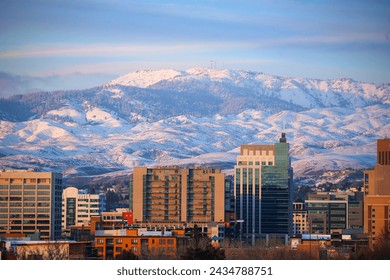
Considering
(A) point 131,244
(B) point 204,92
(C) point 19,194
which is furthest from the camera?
(B) point 204,92

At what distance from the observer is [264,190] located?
57625mm

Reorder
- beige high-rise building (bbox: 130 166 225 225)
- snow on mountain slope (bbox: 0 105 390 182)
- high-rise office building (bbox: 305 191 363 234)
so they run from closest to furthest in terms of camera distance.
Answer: beige high-rise building (bbox: 130 166 225 225)
high-rise office building (bbox: 305 191 363 234)
snow on mountain slope (bbox: 0 105 390 182)

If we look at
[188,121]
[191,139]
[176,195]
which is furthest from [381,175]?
[188,121]

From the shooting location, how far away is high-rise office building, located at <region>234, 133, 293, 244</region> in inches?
2147

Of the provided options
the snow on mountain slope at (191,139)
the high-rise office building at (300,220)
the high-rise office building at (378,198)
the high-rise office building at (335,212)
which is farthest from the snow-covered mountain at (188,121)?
the high-rise office building at (378,198)

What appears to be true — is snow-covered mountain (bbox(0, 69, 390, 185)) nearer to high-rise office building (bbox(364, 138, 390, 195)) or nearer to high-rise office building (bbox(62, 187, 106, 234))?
high-rise office building (bbox(62, 187, 106, 234))

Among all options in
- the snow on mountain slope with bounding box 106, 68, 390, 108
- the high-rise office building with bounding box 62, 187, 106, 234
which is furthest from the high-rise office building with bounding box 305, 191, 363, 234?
the snow on mountain slope with bounding box 106, 68, 390, 108

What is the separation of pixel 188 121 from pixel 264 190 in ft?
134

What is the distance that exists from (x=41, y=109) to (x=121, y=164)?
641 cm

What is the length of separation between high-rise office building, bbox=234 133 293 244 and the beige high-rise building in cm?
399

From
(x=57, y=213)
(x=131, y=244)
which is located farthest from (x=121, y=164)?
(x=131, y=244)

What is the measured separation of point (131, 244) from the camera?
28.6 meters

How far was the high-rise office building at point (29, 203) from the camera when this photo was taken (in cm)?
4366
